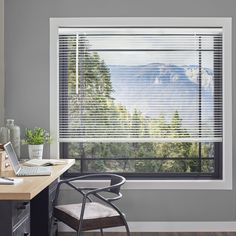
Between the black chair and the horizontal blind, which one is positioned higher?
the horizontal blind

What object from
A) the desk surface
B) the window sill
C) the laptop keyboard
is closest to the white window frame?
the window sill

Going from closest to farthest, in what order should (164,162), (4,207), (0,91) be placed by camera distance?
(4,207), (0,91), (164,162)

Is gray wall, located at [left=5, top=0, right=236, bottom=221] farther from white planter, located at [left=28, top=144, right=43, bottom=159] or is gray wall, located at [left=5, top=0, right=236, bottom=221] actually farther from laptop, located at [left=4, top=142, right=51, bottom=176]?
laptop, located at [left=4, top=142, right=51, bottom=176]

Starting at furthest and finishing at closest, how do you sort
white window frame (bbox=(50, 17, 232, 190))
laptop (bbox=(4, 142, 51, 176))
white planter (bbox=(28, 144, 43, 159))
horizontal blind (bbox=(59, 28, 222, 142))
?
horizontal blind (bbox=(59, 28, 222, 142)) → white window frame (bbox=(50, 17, 232, 190)) → white planter (bbox=(28, 144, 43, 159)) → laptop (bbox=(4, 142, 51, 176))

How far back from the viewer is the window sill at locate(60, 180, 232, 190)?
4605 millimetres

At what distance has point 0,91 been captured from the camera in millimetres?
4480

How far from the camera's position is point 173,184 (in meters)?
4.62

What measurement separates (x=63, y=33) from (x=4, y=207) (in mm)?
2441

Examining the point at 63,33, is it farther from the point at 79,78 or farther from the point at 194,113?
the point at 194,113

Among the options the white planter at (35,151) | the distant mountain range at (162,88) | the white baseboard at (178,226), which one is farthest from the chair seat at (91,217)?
the distant mountain range at (162,88)

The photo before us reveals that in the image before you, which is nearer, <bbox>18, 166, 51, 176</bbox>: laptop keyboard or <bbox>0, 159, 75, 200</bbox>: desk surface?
<bbox>0, 159, 75, 200</bbox>: desk surface

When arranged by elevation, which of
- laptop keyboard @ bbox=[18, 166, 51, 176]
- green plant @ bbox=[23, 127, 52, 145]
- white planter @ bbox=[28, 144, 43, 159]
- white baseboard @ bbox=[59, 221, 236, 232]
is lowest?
white baseboard @ bbox=[59, 221, 236, 232]

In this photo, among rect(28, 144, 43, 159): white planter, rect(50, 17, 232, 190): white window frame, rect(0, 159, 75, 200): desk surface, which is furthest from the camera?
rect(50, 17, 232, 190): white window frame

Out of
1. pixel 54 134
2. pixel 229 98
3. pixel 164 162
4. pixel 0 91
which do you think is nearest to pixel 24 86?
pixel 0 91
